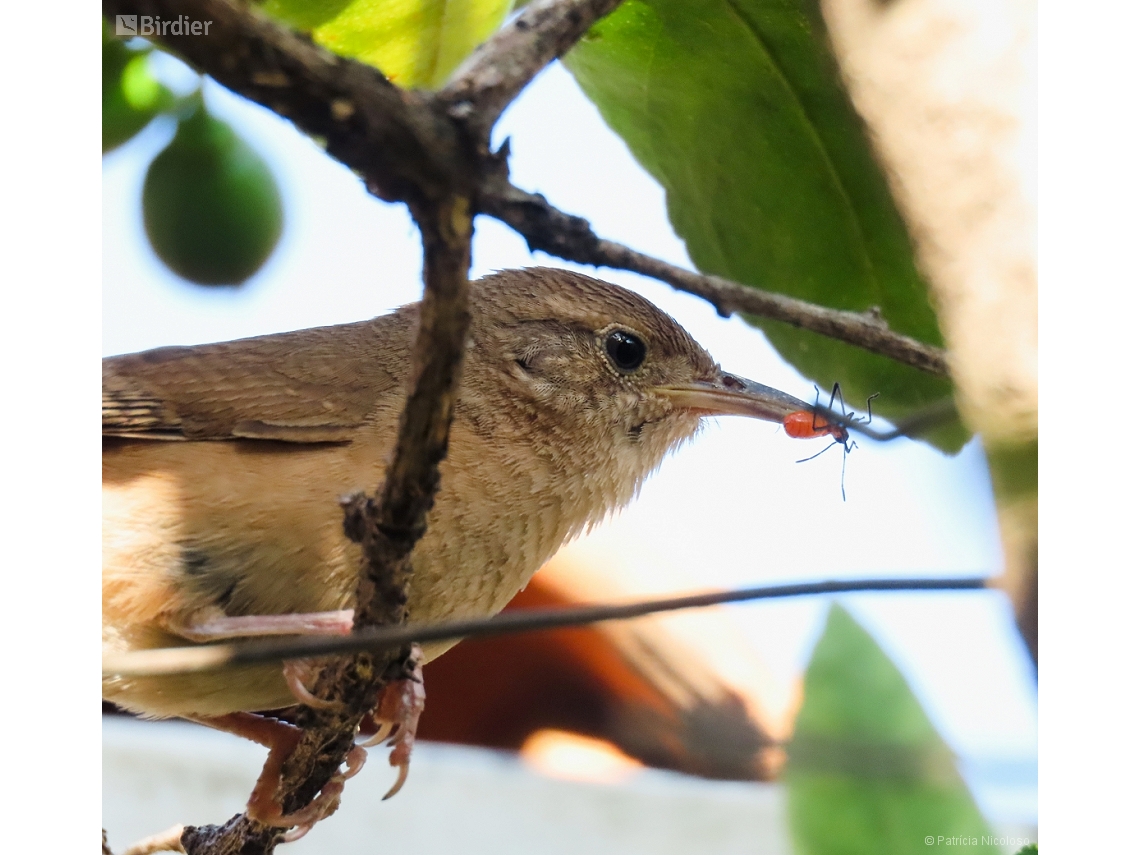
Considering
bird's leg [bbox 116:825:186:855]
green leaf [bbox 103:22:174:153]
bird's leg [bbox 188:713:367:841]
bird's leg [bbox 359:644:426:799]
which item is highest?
green leaf [bbox 103:22:174:153]

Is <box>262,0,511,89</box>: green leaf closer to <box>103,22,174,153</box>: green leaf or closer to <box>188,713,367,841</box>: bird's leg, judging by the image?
<box>103,22,174,153</box>: green leaf

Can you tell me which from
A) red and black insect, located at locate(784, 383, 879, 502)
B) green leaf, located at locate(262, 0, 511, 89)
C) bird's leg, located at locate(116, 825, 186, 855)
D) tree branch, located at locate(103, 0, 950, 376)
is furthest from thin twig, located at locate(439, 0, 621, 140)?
bird's leg, located at locate(116, 825, 186, 855)

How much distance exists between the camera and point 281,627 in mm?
1370

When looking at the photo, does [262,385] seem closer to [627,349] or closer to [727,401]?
[627,349]

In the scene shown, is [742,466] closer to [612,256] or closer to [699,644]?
[699,644]

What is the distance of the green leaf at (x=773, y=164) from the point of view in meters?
1.73

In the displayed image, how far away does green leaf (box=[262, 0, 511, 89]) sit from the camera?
162cm

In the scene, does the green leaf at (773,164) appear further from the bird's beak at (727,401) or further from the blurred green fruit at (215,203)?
the blurred green fruit at (215,203)

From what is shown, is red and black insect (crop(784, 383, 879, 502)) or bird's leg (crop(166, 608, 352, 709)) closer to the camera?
bird's leg (crop(166, 608, 352, 709))

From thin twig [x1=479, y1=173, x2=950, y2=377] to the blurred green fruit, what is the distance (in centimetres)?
59

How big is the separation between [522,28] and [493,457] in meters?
0.58

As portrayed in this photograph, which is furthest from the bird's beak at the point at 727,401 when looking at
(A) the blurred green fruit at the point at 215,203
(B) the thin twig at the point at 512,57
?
(A) the blurred green fruit at the point at 215,203

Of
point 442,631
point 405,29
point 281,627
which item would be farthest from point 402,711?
point 405,29

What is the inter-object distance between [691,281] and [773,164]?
0.41 meters
